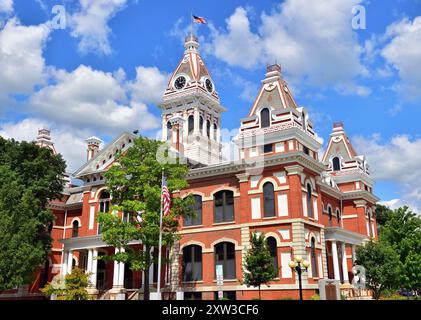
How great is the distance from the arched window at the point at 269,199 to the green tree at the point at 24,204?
63.0ft

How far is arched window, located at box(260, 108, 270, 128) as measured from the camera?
3844 cm

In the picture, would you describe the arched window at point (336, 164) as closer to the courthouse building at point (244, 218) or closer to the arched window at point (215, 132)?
the courthouse building at point (244, 218)

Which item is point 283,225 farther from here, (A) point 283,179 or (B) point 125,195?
(B) point 125,195

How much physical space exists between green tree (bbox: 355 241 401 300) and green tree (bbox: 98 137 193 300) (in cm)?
1601

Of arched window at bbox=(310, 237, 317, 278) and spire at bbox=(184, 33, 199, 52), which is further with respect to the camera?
spire at bbox=(184, 33, 199, 52)

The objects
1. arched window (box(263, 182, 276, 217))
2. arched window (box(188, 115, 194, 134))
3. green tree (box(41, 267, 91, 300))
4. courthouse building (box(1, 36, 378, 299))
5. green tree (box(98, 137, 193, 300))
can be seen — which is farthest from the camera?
arched window (box(188, 115, 194, 134))

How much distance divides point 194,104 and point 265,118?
31.2 m

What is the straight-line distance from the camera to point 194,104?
6862 cm

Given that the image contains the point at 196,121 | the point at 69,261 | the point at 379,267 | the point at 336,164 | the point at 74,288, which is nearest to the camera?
the point at 74,288

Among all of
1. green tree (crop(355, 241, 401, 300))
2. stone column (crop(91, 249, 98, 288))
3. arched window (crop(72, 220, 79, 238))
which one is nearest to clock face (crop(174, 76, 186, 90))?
arched window (crop(72, 220, 79, 238))

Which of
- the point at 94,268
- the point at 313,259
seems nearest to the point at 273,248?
the point at 313,259

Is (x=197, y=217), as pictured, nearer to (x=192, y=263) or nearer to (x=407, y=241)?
(x=192, y=263)

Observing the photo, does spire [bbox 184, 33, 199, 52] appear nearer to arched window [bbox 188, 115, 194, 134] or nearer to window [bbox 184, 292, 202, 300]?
arched window [bbox 188, 115, 194, 134]

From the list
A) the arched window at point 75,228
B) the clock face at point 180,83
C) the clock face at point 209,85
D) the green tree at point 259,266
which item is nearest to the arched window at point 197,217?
the green tree at point 259,266
